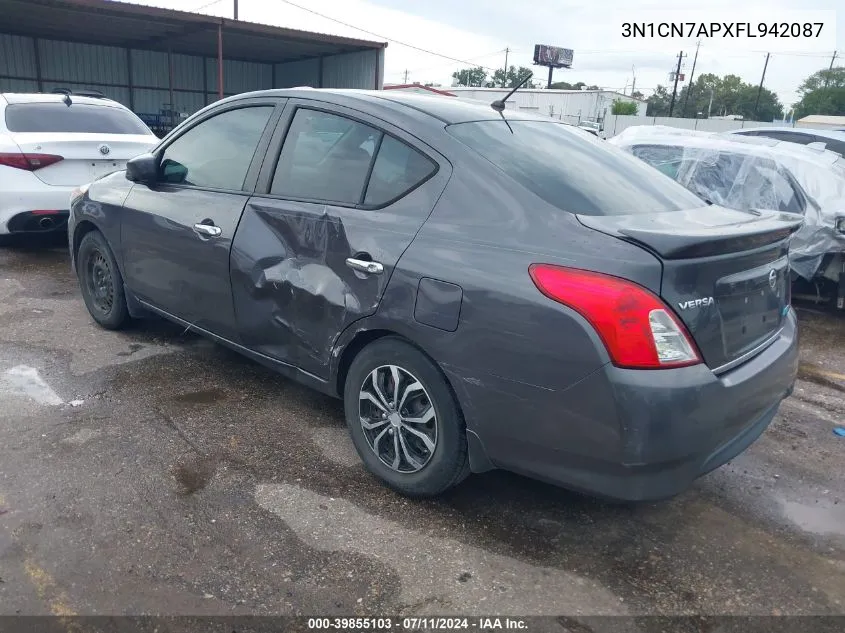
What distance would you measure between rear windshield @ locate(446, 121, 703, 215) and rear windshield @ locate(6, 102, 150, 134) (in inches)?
213

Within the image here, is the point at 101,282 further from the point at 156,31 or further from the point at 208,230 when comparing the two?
the point at 156,31

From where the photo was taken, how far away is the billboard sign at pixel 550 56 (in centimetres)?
7281

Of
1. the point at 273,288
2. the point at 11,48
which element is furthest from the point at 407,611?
the point at 11,48

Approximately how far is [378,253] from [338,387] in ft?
2.44

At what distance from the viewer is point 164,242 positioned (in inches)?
153

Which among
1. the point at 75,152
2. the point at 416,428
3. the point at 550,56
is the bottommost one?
the point at 416,428

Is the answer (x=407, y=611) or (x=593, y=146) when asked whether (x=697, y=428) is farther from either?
(x=593, y=146)

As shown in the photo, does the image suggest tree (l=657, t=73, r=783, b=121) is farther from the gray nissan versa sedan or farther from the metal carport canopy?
the gray nissan versa sedan

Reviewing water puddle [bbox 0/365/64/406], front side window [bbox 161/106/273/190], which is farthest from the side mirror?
water puddle [bbox 0/365/64/406]

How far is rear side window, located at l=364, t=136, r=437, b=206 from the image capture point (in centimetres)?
283

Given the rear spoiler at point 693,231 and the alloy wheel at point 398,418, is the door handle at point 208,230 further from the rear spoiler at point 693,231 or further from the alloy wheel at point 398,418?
the rear spoiler at point 693,231

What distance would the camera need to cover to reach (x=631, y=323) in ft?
7.15

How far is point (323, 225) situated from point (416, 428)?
101cm

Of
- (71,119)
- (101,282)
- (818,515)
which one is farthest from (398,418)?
(71,119)
